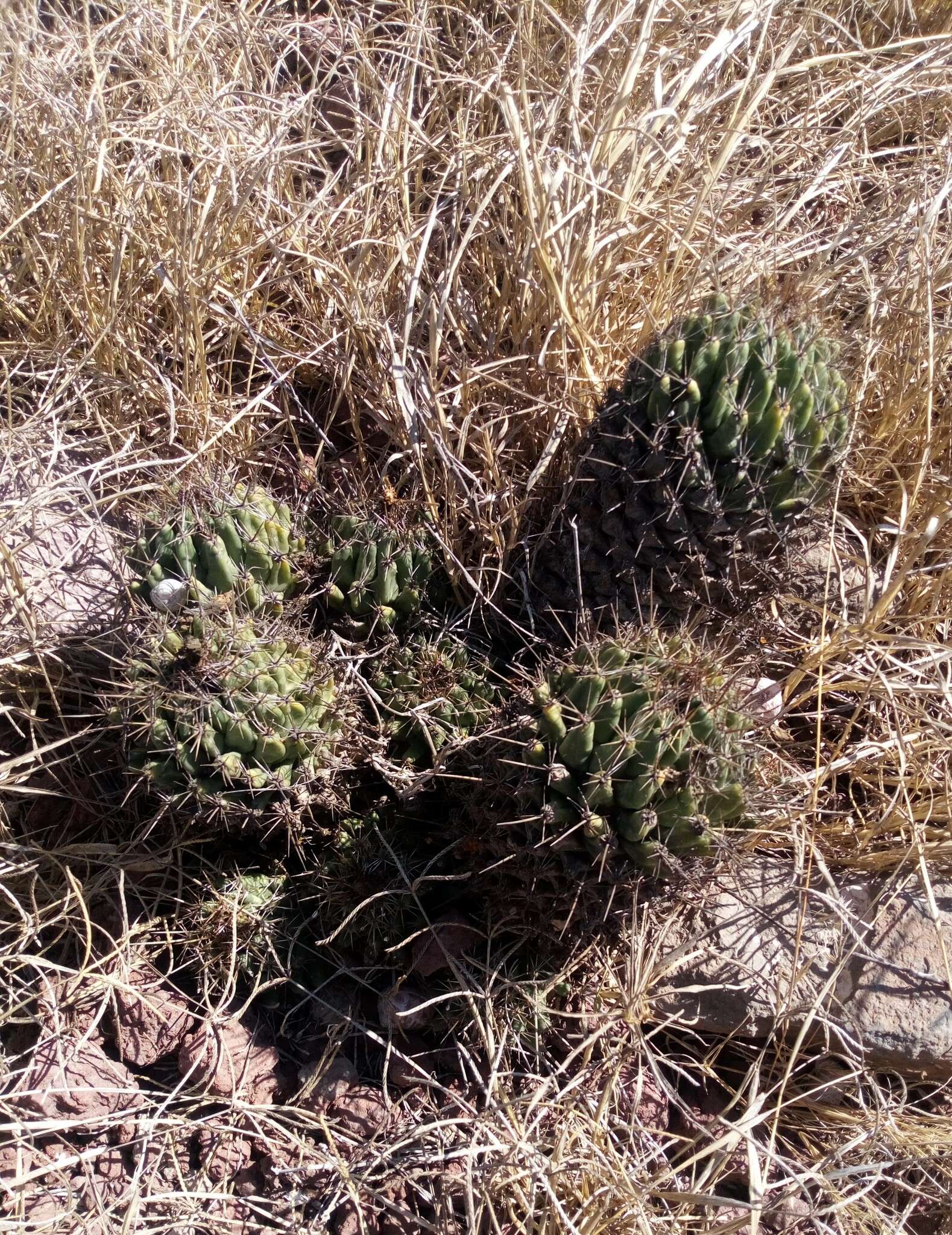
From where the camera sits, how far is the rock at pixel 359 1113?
201 cm

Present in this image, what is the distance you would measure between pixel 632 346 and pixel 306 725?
4.77 feet

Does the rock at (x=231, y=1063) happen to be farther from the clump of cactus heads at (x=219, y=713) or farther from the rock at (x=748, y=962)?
the rock at (x=748, y=962)

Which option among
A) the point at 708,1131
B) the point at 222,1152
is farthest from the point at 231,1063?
the point at 708,1131

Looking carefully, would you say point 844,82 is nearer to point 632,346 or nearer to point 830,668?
point 632,346

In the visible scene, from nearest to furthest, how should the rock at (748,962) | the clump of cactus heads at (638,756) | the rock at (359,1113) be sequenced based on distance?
the clump of cactus heads at (638,756)
the rock at (359,1113)
the rock at (748,962)

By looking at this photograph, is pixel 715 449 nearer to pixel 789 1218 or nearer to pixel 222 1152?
pixel 789 1218

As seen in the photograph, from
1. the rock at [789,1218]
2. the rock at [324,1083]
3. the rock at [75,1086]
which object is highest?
the rock at [75,1086]

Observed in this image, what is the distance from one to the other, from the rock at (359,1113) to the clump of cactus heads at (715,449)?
1.20m

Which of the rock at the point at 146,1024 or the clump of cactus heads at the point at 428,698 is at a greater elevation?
the clump of cactus heads at the point at 428,698

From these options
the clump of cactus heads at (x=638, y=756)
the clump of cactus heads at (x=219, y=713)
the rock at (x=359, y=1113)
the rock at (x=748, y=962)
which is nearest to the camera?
the clump of cactus heads at (x=638, y=756)

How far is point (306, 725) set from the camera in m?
1.94

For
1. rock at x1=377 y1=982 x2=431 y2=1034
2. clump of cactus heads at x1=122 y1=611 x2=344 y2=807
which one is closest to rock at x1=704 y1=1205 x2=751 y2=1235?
rock at x1=377 y1=982 x2=431 y2=1034

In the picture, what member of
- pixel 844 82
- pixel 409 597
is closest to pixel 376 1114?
pixel 409 597

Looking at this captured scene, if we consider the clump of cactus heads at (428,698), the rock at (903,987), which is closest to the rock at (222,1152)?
the clump of cactus heads at (428,698)
